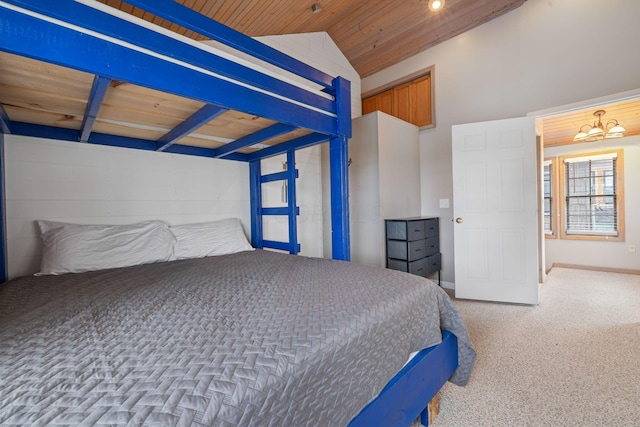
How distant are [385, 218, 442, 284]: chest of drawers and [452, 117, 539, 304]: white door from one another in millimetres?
296

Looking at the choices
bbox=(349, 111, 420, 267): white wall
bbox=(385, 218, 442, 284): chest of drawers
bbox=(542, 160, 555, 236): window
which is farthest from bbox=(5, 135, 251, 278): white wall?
bbox=(542, 160, 555, 236): window

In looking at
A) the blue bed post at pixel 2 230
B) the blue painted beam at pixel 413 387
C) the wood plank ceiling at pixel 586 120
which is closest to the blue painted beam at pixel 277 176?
the blue painted beam at pixel 413 387

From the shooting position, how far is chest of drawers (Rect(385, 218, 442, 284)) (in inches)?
113

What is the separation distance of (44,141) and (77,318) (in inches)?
64.0

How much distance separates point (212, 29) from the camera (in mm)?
1234

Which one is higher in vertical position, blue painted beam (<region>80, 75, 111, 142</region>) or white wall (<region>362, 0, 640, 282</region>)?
white wall (<region>362, 0, 640, 282</region>)

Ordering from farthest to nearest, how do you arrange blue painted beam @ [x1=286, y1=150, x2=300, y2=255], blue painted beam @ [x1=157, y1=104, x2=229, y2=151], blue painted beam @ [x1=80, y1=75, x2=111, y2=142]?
blue painted beam @ [x1=286, y1=150, x2=300, y2=255]
blue painted beam @ [x1=157, y1=104, x2=229, y2=151]
blue painted beam @ [x1=80, y1=75, x2=111, y2=142]

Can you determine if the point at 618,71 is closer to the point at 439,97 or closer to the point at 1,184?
→ the point at 439,97

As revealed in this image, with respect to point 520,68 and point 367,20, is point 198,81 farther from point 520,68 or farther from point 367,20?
point 520,68

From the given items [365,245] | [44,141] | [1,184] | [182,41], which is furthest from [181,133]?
[365,245]

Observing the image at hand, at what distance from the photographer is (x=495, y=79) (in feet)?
10.2

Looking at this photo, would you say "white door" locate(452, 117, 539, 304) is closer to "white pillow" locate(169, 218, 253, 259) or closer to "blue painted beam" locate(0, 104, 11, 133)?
"white pillow" locate(169, 218, 253, 259)

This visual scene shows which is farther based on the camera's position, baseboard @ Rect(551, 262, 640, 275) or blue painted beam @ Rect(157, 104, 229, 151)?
baseboard @ Rect(551, 262, 640, 275)

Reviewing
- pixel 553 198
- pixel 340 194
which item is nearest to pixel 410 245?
pixel 340 194
